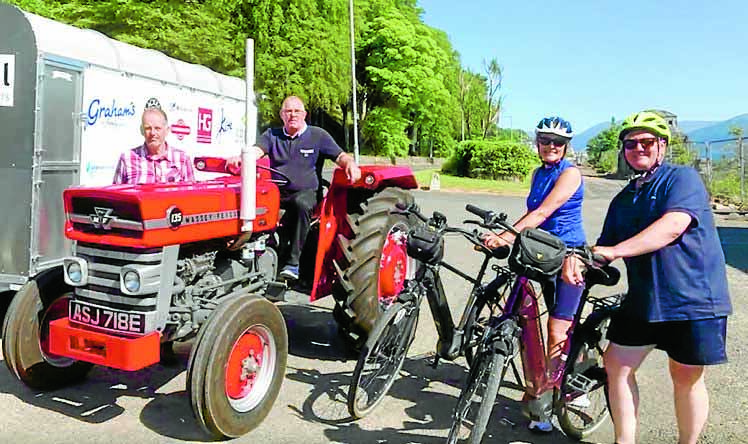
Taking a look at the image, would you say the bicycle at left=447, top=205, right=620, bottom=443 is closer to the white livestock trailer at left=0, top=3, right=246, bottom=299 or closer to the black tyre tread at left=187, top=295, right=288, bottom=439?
the black tyre tread at left=187, top=295, right=288, bottom=439

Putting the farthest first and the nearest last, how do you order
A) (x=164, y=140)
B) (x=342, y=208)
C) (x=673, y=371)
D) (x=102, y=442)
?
(x=342, y=208), (x=164, y=140), (x=102, y=442), (x=673, y=371)

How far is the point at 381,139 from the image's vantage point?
41469 millimetres

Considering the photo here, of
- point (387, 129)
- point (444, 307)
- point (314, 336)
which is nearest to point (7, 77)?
point (314, 336)

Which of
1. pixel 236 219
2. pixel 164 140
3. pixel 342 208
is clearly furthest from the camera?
pixel 342 208

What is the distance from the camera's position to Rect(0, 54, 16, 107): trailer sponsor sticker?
19.0ft

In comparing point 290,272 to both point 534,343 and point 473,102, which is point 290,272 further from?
point 473,102

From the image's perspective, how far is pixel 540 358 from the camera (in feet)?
12.6

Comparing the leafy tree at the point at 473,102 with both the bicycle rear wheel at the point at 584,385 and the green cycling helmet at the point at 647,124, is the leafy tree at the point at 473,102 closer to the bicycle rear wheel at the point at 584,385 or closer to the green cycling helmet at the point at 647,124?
the bicycle rear wheel at the point at 584,385

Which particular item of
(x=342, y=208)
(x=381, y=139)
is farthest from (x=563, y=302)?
(x=381, y=139)

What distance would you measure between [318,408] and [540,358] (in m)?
1.49

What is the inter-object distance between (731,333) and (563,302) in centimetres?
322

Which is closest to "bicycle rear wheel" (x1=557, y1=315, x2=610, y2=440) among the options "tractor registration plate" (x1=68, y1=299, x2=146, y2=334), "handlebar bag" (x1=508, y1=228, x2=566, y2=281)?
"handlebar bag" (x1=508, y1=228, x2=566, y2=281)

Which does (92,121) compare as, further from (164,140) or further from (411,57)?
(411,57)

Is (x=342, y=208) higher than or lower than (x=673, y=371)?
higher
